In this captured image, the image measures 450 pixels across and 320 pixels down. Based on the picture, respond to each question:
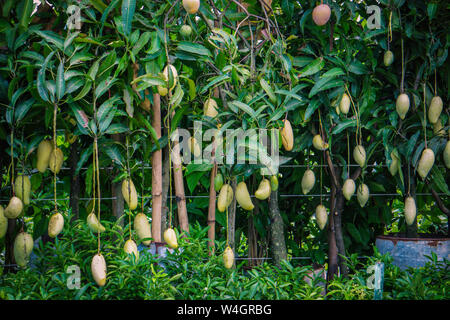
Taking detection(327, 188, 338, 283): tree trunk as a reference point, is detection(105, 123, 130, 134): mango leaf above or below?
above

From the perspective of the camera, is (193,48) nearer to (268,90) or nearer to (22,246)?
(268,90)

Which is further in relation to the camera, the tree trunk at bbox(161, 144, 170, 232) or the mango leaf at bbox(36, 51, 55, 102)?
the tree trunk at bbox(161, 144, 170, 232)

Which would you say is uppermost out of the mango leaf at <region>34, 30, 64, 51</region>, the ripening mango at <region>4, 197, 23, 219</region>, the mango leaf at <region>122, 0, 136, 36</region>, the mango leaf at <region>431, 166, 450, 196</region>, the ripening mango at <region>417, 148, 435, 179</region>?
the mango leaf at <region>122, 0, 136, 36</region>

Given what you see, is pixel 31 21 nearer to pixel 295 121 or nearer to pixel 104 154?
pixel 104 154

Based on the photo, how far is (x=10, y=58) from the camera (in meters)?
1.16

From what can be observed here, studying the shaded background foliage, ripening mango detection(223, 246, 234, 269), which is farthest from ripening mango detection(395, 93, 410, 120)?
ripening mango detection(223, 246, 234, 269)

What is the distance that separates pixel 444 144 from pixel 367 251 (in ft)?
1.94

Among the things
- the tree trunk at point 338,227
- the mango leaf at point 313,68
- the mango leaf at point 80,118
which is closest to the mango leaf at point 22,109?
the mango leaf at point 80,118

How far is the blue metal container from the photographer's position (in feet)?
4.65

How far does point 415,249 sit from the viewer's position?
4.65ft

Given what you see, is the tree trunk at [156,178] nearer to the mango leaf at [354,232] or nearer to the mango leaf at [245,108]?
the mango leaf at [245,108]

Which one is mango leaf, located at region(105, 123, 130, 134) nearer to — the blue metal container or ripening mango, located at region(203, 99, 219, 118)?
ripening mango, located at region(203, 99, 219, 118)

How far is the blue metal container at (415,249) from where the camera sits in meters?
1.42
